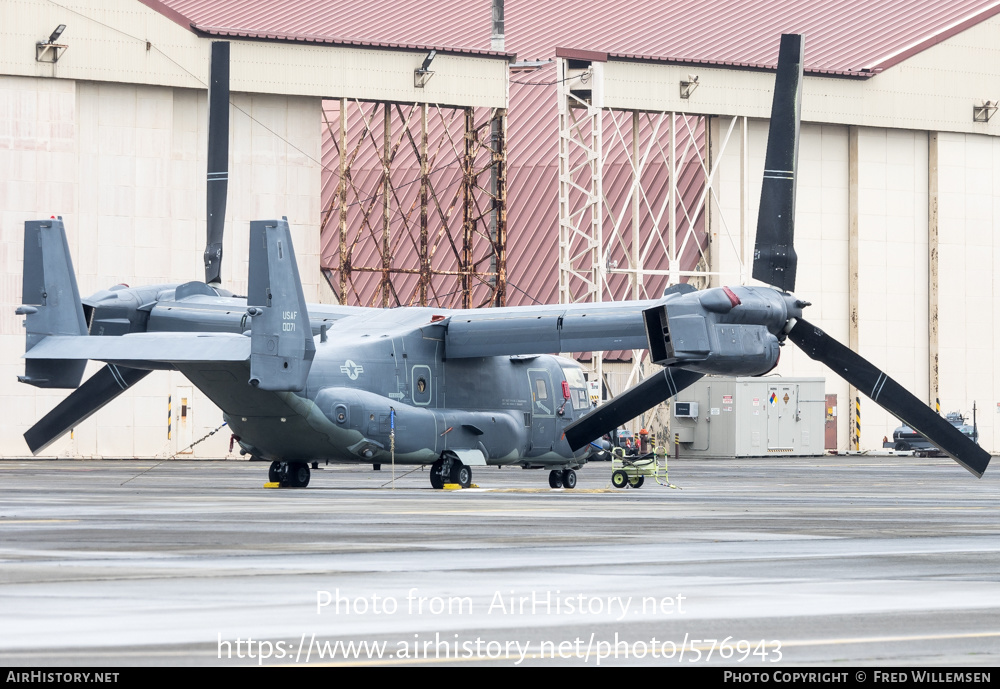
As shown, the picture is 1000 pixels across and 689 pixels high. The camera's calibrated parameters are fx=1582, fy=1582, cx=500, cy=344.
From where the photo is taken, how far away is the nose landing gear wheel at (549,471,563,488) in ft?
122

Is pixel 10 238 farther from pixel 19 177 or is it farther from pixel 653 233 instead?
pixel 653 233

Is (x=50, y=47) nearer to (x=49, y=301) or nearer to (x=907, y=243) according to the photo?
(x=49, y=301)

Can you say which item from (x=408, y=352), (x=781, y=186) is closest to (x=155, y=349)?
(x=408, y=352)

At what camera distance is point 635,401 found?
110ft

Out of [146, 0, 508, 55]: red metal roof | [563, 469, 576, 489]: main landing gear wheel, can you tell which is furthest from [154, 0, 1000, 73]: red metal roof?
[563, 469, 576, 489]: main landing gear wheel

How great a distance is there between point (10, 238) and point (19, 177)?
2220mm

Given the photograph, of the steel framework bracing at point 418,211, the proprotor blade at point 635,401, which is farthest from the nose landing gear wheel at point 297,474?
the steel framework bracing at point 418,211

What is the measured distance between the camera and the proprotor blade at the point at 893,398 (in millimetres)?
30156

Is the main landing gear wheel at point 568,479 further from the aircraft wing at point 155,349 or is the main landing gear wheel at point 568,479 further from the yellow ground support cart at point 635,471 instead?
the aircraft wing at point 155,349

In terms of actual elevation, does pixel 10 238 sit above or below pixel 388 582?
above

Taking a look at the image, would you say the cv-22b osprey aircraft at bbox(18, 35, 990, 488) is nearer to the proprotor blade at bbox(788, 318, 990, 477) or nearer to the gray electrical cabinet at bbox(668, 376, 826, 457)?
the proprotor blade at bbox(788, 318, 990, 477)

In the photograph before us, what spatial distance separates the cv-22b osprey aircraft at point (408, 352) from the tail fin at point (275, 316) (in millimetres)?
26

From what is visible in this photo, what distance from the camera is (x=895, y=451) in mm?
71625
